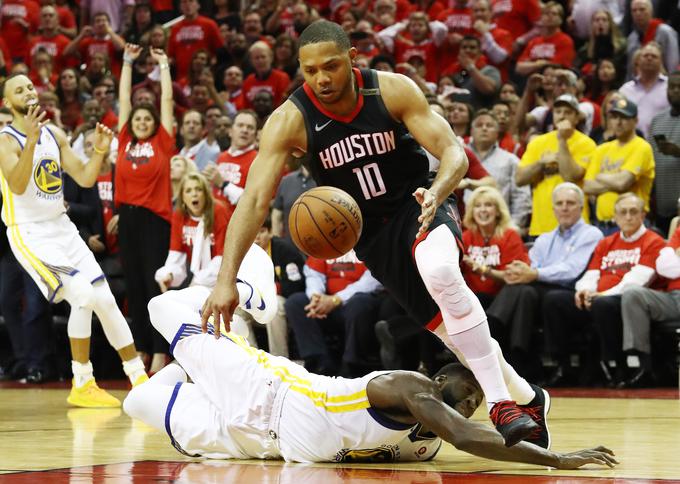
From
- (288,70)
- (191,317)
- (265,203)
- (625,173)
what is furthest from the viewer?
(288,70)

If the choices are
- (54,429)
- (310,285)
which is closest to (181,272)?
(310,285)

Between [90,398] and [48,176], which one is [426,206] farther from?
[48,176]

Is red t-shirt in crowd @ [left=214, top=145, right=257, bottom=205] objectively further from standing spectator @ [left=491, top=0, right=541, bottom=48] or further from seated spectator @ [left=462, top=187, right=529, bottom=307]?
standing spectator @ [left=491, top=0, right=541, bottom=48]

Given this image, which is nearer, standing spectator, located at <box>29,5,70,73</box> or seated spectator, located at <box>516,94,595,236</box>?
seated spectator, located at <box>516,94,595,236</box>

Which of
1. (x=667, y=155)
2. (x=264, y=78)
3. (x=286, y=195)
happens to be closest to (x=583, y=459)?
(x=667, y=155)

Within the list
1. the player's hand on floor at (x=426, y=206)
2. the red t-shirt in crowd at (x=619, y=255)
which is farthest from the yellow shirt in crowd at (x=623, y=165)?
the player's hand on floor at (x=426, y=206)

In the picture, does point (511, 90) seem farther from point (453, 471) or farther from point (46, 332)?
point (453, 471)

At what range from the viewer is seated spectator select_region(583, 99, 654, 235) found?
9.35m

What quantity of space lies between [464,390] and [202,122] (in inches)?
300

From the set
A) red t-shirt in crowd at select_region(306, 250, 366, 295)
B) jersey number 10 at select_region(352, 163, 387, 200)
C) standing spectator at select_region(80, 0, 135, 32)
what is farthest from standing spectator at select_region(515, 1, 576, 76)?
jersey number 10 at select_region(352, 163, 387, 200)

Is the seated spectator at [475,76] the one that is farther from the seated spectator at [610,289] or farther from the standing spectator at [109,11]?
the standing spectator at [109,11]

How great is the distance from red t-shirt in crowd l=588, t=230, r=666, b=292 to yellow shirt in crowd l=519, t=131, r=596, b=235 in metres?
0.77

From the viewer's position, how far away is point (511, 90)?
38.1 feet

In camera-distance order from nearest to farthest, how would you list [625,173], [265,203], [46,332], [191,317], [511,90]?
[265,203] → [191,317] → [625,173] → [46,332] → [511,90]
